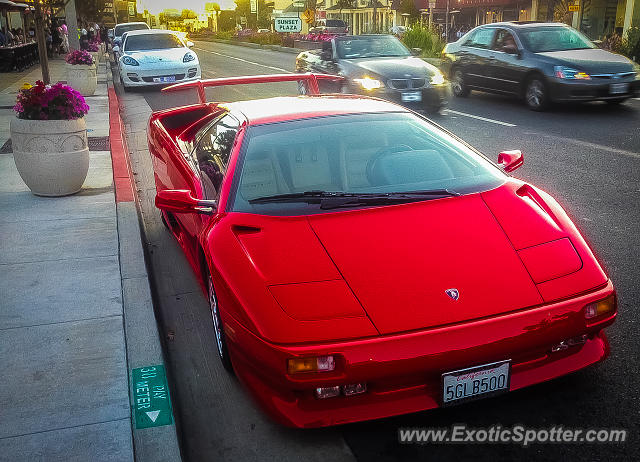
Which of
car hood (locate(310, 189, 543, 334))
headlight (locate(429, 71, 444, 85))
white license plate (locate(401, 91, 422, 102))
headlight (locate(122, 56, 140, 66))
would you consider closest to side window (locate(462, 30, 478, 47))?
headlight (locate(429, 71, 444, 85))

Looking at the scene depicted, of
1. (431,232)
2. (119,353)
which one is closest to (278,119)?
(431,232)

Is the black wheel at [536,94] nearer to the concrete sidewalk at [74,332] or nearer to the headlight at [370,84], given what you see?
the headlight at [370,84]

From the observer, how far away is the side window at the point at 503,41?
46.7 feet

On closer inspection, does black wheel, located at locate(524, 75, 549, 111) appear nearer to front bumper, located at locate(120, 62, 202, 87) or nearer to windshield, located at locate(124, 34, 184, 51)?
front bumper, located at locate(120, 62, 202, 87)

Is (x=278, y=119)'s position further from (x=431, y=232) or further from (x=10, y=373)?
(x=10, y=373)

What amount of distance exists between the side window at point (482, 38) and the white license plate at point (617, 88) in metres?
2.97

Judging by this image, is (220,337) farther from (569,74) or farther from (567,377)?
(569,74)

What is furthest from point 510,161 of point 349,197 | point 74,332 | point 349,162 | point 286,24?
point 286,24

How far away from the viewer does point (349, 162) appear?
4223 millimetres

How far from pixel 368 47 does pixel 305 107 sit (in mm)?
10027

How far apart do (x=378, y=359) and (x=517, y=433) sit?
822 mm

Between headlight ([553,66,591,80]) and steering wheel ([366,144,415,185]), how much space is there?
9.50m

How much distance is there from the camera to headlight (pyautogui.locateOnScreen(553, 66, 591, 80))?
41.8 feet

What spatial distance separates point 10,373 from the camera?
3.86m
